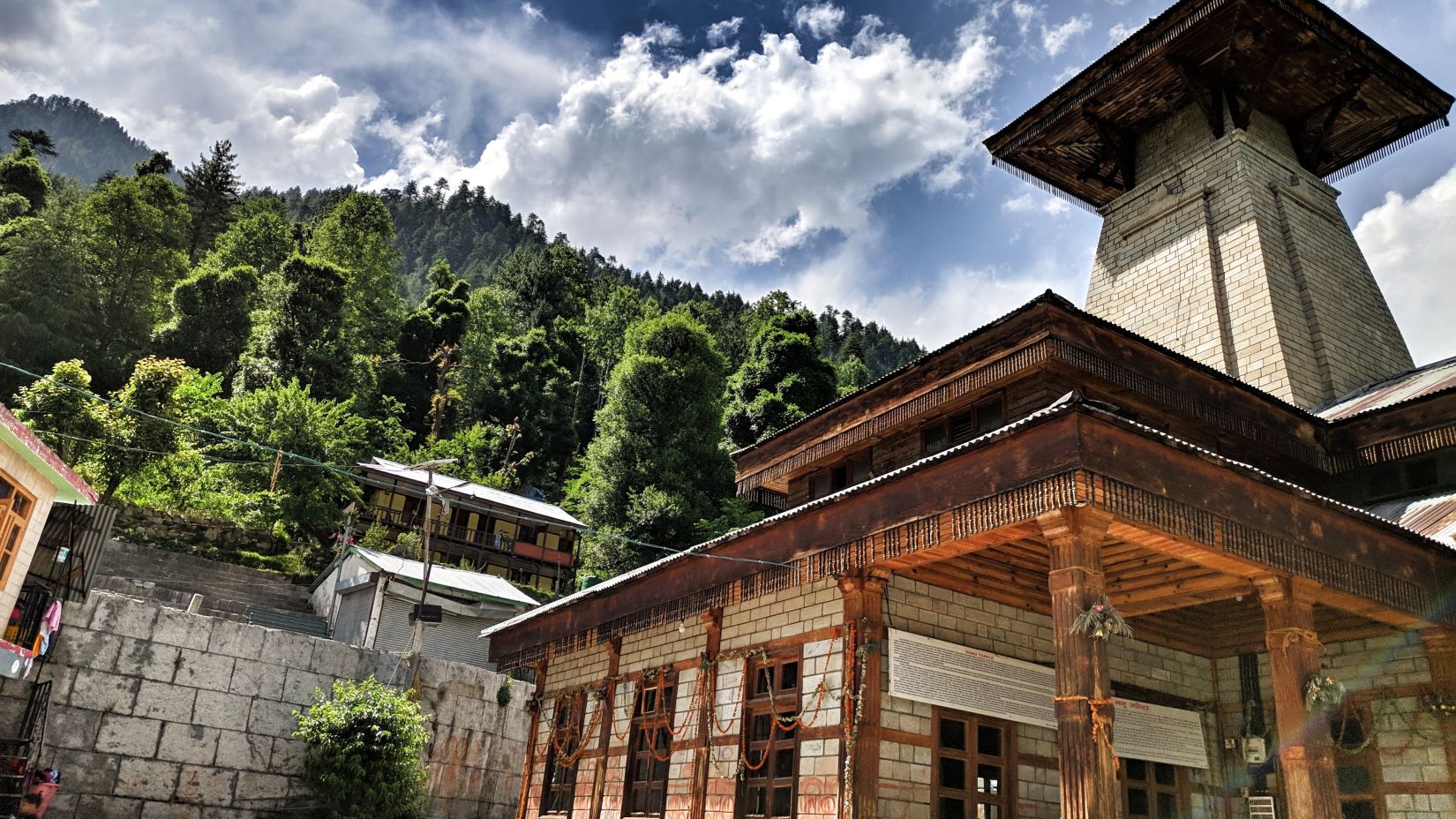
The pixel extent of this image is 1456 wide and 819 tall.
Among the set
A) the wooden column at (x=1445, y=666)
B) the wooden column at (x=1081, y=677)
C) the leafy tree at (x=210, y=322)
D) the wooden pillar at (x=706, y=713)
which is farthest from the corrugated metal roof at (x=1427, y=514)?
the leafy tree at (x=210, y=322)

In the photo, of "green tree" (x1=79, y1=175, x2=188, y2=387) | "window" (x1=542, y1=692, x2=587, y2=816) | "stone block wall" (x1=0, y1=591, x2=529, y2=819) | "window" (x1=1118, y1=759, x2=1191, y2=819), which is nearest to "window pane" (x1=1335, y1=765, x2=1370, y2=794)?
"window" (x1=1118, y1=759, x2=1191, y2=819)

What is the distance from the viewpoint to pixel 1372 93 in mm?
18953

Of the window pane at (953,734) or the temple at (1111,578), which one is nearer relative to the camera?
the temple at (1111,578)

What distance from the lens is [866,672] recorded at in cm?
1004

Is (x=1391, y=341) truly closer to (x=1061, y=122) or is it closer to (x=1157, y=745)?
(x=1061, y=122)

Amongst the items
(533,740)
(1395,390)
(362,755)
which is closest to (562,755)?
(533,740)

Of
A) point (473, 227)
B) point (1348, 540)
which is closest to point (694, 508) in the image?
point (1348, 540)

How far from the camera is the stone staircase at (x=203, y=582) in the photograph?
947 inches

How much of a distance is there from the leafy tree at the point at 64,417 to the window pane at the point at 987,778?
2866 centimetres

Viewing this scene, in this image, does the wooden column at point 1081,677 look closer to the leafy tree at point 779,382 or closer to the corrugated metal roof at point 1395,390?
the corrugated metal roof at point 1395,390

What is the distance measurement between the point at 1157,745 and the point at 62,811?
14.7 meters

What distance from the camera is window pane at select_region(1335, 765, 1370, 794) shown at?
36.2 ft

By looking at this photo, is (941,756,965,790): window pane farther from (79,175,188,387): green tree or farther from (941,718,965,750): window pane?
(79,175,188,387): green tree

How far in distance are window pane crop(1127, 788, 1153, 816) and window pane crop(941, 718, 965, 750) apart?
2.74 metres
